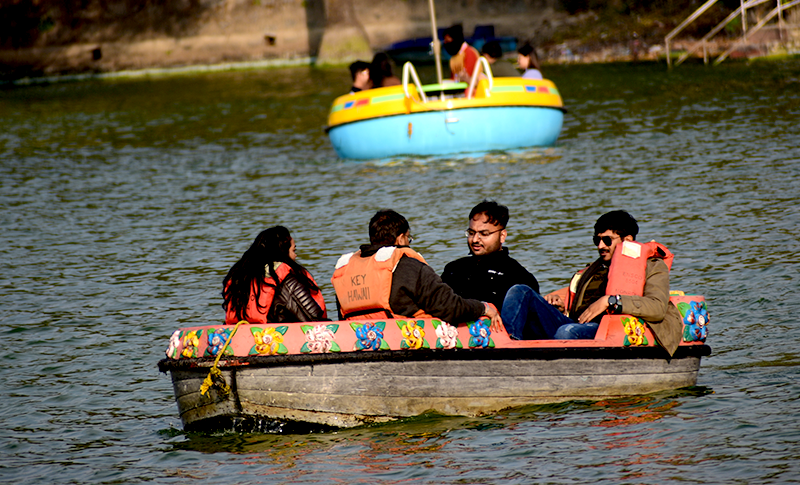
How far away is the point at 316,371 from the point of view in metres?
6.48

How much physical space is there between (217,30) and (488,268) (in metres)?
40.0

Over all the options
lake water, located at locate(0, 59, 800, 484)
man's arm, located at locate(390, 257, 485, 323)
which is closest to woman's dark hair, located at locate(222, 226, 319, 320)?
man's arm, located at locate(390, 257, 485, 323)

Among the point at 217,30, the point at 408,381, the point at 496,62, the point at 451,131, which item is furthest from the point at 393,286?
the point at 217,30

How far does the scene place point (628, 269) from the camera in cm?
657

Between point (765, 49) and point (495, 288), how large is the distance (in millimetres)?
24952

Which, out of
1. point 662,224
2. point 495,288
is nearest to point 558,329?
point 495,288

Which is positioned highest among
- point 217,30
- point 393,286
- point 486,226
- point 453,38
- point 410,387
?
point 217,30

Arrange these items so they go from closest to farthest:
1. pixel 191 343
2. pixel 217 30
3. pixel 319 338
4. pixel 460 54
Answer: pixel 319 338 < pixel 191 343 < pixel 460 54 < pixel 217 30

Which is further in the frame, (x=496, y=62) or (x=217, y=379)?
(x=496, y=62)

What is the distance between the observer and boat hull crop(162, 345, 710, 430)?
21.2 feet

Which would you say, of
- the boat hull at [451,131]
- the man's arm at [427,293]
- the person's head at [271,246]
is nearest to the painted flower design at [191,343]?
the person's head at [271,246]

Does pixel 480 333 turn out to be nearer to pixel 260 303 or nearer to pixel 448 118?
pixel 260 303

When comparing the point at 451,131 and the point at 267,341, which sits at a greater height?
the point at 451,131

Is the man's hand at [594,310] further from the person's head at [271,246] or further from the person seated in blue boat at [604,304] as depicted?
the person's head at [271,246]
